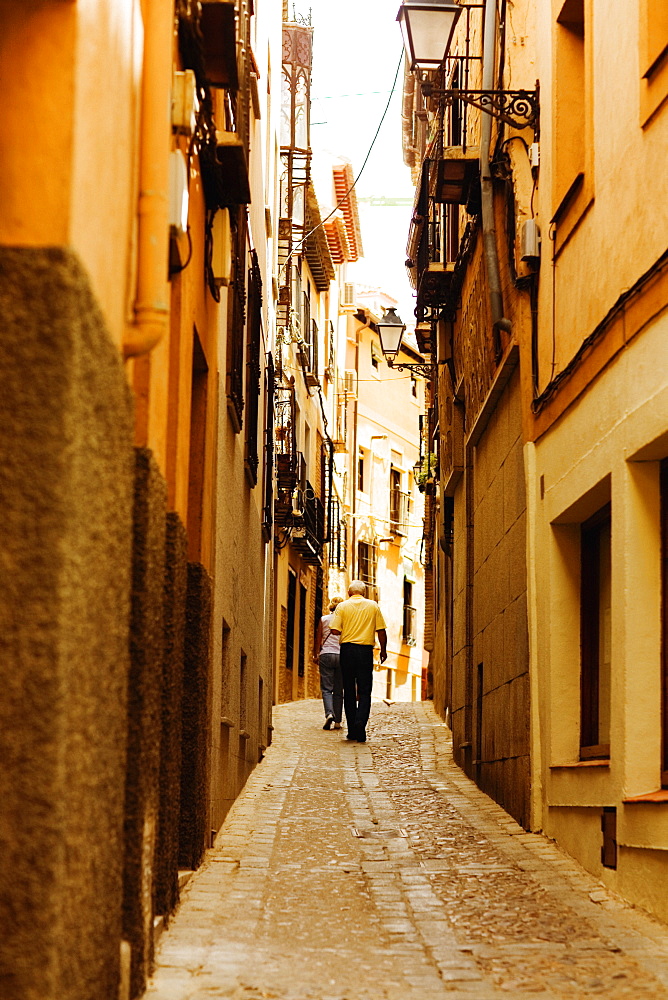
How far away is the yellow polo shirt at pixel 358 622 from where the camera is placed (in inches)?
654

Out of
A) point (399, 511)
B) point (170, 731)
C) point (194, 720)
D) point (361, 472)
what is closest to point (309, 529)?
point (361, 472)

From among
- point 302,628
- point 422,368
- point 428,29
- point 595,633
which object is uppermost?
point 422,368

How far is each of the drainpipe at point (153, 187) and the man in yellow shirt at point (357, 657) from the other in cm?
1130

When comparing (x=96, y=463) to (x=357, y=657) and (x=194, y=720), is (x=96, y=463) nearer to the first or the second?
(x=194, y=720)

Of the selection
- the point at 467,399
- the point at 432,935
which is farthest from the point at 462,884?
the point at 467,399

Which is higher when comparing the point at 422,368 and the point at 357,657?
the point at 422,368

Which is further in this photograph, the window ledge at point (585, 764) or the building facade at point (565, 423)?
the window ledge at point (585, 764)

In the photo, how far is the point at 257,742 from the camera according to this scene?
1475 centimetres

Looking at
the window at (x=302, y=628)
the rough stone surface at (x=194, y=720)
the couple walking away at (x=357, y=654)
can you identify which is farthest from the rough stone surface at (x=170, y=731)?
the window at (x=302, y=628)

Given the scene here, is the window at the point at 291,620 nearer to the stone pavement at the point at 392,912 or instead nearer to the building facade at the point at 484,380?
the building facade at the point at 484,380

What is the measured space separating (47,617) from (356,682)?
1283 centimetres

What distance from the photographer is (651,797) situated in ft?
25.5

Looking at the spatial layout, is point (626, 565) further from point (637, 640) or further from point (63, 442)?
point (63, 442)

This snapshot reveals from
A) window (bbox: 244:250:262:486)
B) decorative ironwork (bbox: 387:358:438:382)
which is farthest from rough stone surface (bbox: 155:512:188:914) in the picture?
decorative ironwork (bbox: 387:358:438:382)
